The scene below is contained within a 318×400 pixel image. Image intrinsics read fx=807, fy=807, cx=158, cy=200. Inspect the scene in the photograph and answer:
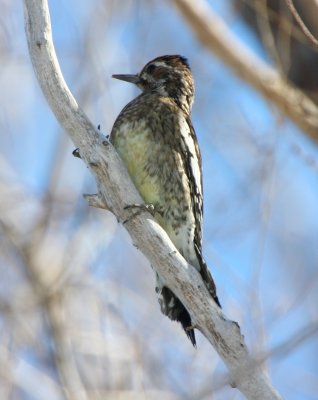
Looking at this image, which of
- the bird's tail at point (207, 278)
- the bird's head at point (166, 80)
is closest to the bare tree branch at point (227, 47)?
the bird's head at point (166, 80)

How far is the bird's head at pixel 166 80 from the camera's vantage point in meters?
4.56

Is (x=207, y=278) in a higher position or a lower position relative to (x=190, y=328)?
higher

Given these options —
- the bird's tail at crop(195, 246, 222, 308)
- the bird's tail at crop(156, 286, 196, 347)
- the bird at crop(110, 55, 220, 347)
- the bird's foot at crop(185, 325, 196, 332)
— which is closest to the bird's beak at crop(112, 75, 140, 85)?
the bird at crop(110, 55, 220, 347)

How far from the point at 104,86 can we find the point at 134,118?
0.91 meters

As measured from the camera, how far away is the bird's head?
4.56 m

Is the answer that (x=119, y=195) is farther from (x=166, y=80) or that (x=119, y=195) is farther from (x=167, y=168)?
(x=166, y=80)

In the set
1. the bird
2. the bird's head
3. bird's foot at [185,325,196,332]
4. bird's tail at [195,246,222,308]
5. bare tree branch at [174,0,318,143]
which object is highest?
bare tree branch at [174,0,318,143]

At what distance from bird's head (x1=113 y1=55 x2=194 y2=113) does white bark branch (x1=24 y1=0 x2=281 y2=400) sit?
4.00 feet

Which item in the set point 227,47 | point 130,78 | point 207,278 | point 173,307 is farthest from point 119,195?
point 227,47

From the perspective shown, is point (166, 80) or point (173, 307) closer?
point (173, 307)

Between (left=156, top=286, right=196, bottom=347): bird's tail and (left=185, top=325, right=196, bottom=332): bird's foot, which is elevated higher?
(left=156, top=286, right=196, bottom=347): bird's tail

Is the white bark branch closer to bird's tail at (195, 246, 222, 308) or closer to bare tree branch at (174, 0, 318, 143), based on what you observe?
bird's tail at (195, 246, 222, 308)

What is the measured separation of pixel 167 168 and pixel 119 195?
69cm

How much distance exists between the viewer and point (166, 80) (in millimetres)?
4617
